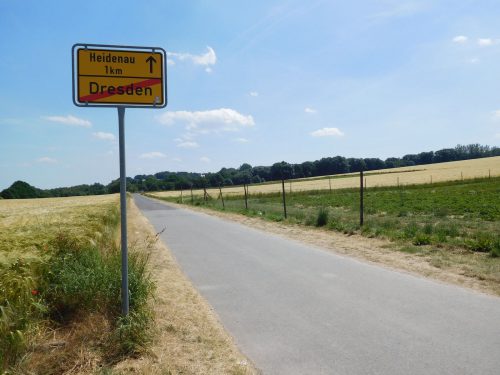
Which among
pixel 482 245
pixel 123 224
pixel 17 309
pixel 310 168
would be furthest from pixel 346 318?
pixel 310 168

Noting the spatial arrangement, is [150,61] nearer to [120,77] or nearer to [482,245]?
[120,77]

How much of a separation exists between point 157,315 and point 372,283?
11.6ft

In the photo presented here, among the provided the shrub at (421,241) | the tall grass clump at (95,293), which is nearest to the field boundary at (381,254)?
the shrub at (421,241)

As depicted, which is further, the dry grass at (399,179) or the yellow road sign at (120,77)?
the dry grass at (399,179)

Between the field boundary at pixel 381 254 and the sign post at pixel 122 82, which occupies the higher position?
the sign post at pixel 122 82

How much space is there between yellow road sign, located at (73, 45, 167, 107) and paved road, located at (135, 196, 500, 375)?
2763 millimetres

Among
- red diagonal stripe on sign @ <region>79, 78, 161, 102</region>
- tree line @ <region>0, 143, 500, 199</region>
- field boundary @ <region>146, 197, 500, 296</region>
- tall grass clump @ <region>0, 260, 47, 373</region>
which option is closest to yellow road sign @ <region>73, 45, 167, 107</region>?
red diagonal stripe on sign @ <region>79, 78, 161, 102</region>

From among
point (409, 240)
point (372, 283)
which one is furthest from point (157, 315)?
point (409, 240)

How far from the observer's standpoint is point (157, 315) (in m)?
4.86

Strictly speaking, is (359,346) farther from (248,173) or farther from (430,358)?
(248,173)

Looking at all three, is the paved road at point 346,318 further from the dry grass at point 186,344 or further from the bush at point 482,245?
the bush at point 482,245

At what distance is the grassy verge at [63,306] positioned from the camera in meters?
3.33

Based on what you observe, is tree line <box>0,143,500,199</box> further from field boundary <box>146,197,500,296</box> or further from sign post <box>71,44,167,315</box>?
sign post <box>71,44,167,315</box>

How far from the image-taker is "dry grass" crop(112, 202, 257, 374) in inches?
138
